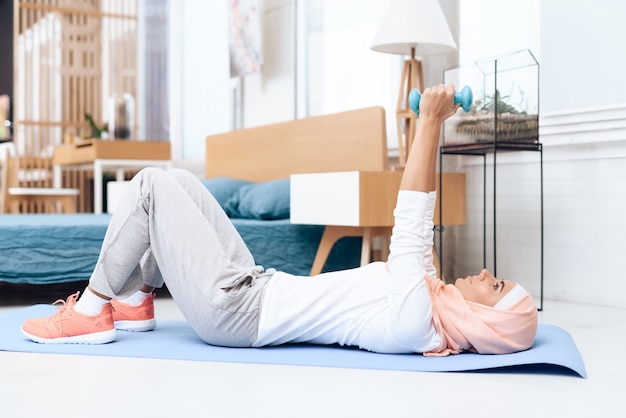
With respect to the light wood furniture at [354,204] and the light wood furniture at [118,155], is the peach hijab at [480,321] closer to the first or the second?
the light wood furniture at [354,204]

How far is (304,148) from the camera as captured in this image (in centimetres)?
397

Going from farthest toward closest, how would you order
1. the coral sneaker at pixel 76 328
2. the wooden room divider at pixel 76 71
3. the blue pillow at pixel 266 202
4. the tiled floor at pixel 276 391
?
1. the wooden room divider at pixel 76 71
2. the blue pillow at pixel 266 202
3. the coral sneaker at pixel 76 328
4. the tiled floor at pixel 276 391

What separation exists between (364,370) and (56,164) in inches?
214

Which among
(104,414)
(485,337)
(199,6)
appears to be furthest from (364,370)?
(199,6)

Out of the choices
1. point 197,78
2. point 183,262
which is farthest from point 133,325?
point 197,78

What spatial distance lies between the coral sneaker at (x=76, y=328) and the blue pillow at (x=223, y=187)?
1.98 meters

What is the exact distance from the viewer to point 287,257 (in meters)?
3.46

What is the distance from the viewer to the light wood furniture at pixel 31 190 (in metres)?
6.25

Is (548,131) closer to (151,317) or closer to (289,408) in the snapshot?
(151,317)

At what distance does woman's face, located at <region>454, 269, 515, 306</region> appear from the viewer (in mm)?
1871

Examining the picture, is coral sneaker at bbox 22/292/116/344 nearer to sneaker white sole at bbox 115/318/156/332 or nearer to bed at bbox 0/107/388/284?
sneaker white sole at bbox 115/318/156/332

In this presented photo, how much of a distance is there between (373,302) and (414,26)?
1.61m

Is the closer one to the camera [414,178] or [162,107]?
[414,178]

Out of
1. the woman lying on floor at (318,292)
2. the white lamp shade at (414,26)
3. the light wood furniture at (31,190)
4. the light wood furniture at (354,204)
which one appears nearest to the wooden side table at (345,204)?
the light wood furniture at (354,204)
